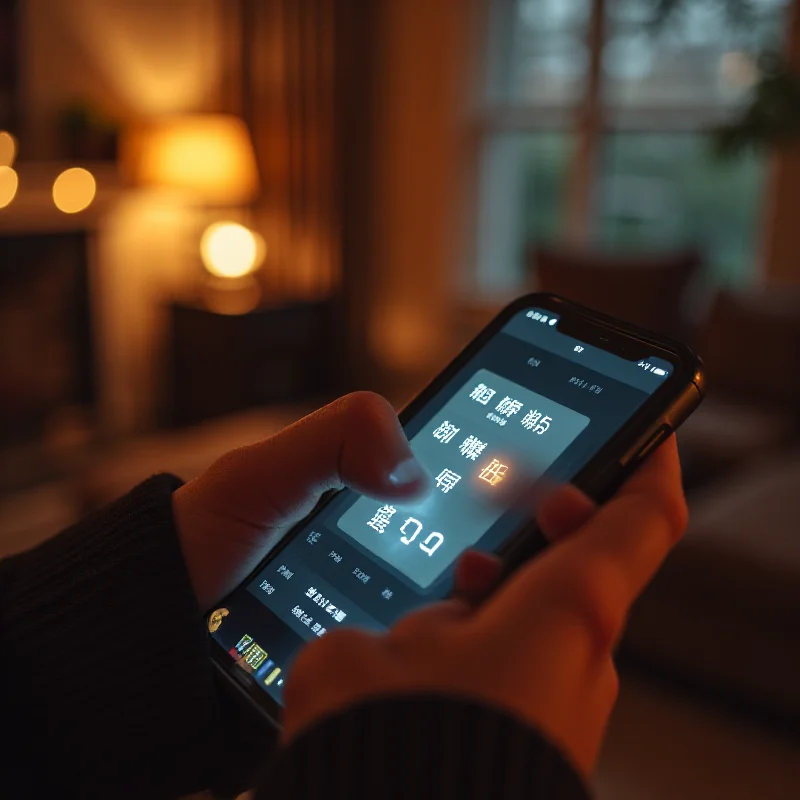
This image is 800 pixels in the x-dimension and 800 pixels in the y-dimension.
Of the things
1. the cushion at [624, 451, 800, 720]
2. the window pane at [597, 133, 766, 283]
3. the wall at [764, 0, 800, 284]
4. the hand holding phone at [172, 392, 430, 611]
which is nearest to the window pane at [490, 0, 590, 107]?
the window pane at [597, 133, 766, 283]

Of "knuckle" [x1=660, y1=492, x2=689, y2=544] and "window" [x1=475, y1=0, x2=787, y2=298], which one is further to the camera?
"window" [x1=475, y1=0, x2=787, y2=298]

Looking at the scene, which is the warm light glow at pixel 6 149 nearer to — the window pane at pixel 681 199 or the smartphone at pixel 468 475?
the window pane at pixel 681 199

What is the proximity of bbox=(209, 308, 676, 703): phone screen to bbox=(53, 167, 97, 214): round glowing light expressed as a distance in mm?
2756

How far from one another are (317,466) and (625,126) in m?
3.15

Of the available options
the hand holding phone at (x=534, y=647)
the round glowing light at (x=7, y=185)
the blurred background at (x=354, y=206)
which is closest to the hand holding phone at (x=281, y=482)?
the hand holding phone at (x=534, y=647)

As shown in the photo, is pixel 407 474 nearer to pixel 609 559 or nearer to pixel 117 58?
pixel 609 559

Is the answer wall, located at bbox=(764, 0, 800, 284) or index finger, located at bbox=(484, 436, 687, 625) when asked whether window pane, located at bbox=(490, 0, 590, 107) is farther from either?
index finger, located at bbox=(484, 436, 687, 625)

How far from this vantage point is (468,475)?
538 mm

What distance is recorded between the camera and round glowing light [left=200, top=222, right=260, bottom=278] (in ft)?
11.6

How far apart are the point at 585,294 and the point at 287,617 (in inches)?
97.6

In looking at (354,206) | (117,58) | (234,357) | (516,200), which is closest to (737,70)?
(516,200)

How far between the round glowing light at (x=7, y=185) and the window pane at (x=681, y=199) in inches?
81.6

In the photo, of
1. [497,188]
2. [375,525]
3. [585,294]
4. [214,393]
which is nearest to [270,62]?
[497,188]

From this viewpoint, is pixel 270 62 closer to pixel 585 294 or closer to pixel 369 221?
pixel 369 221
